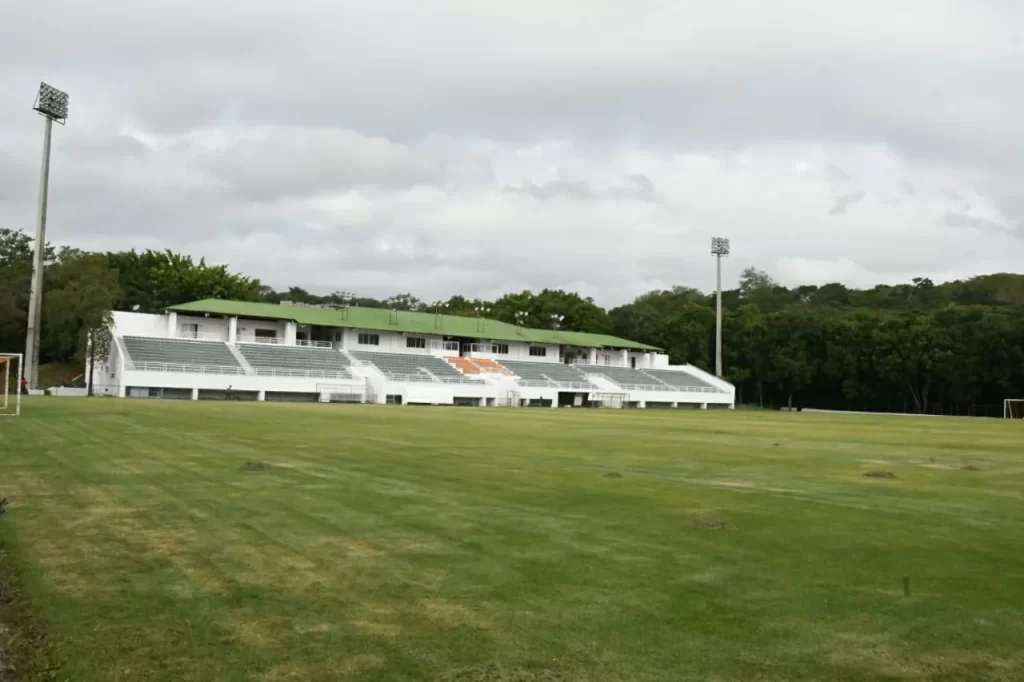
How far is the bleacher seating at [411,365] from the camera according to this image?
68875 mm

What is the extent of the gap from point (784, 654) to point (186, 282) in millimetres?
96620

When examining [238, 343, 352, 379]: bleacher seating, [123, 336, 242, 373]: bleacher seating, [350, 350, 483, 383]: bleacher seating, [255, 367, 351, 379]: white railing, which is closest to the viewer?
[123, 336, 242, 373]: bleacher seating

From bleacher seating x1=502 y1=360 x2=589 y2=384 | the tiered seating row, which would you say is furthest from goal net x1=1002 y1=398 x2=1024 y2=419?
bleacher seating x1=502 y1=360 x2=589 y2=384

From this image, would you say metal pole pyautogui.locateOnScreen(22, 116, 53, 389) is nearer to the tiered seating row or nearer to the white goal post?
the white goal post

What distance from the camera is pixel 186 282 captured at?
94.2 m

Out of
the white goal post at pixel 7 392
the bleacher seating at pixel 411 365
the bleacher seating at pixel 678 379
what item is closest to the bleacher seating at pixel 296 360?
the bleacher seating at pixel 411 365

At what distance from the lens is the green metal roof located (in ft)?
232

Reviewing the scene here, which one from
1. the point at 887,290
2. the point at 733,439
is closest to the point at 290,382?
the point at 733,439

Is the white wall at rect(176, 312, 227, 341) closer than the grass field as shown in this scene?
No

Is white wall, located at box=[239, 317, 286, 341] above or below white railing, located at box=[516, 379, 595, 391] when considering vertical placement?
above

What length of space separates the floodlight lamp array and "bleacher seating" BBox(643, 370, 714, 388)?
57502mm

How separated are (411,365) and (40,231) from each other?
94.1 ft

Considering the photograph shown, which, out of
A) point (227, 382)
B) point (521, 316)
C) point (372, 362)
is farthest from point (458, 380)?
point (521, 316)

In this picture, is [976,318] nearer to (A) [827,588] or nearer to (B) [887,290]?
(B) [887,290]
